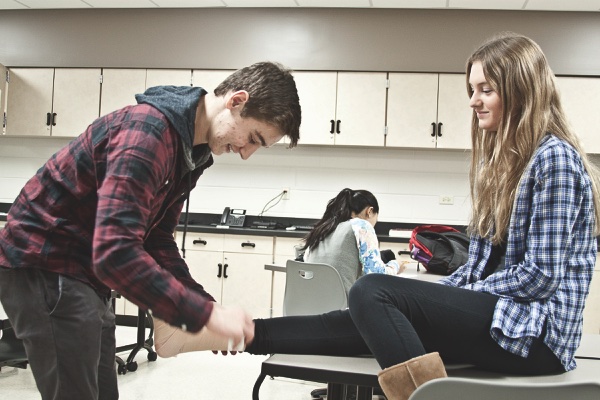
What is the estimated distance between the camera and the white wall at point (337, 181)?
18.0ft

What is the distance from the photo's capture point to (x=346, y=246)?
2.99 meters

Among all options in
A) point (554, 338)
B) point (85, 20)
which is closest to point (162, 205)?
point (554, 338)

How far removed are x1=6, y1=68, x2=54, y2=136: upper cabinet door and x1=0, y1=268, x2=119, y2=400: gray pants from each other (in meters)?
4.76

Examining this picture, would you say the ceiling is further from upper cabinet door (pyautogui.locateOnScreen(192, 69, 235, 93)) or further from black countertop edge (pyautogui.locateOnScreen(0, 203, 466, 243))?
black countertop edge (pyautogui.locateOnScreen(0, 203, 466, 243))

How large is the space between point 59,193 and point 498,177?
1.04 metres

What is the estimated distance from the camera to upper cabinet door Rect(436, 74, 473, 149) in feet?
17.0

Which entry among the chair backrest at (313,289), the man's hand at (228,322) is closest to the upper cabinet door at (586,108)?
the chair backrest at (313,289)

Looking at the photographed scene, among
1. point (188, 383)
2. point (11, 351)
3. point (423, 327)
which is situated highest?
point (423, 327)

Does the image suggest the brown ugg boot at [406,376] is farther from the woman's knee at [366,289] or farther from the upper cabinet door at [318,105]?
the upper cabinet door at [318,105]

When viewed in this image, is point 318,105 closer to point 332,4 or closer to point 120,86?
point 332,4

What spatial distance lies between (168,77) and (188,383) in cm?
309

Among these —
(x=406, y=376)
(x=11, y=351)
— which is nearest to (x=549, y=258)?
(x=406, y=376)

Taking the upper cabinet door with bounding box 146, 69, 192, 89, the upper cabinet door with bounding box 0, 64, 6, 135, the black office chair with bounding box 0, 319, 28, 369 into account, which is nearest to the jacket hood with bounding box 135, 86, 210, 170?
the black office chair with bounding box 0, 319, 28, 369

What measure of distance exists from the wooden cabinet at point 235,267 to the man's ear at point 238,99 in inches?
150
